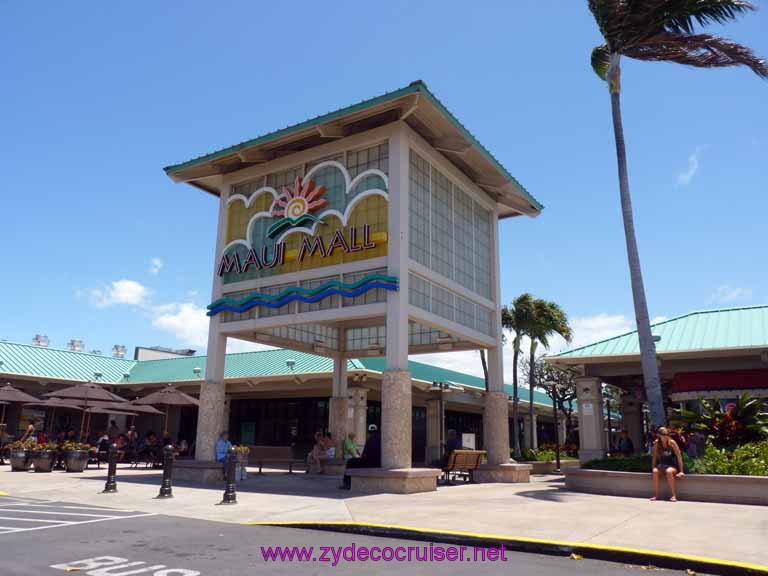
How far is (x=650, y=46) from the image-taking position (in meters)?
17.3

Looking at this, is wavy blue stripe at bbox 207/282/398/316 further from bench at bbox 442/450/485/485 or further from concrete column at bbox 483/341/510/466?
concrete column at bbox 483/341/510/466

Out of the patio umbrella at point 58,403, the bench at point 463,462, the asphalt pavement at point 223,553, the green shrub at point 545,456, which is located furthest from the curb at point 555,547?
the green shrub at point 545,456

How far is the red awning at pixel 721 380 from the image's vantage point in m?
20.4

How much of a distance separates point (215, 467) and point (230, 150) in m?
9.82

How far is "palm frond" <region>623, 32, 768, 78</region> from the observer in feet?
A: 54.1

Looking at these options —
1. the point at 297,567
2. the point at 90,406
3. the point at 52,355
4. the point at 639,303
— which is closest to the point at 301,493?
the point at 297,567

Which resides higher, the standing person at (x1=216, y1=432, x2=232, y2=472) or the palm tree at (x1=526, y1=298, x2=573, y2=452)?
the palm tree at (x1=526, y1=298, x2=573, y2=452)

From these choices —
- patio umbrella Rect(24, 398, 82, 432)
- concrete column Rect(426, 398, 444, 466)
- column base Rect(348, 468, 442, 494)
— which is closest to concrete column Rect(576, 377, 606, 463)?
concrete column Rect(426, 398, 444, 466)

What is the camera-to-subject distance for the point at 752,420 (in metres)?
15.3

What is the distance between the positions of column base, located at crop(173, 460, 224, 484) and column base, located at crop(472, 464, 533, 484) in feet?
26.7

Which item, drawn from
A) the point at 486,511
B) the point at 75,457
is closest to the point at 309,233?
the point at 486,511

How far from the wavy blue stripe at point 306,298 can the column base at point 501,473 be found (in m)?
7.67

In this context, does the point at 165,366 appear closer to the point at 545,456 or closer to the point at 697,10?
the point at 545,456

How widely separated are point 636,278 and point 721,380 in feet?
23.0
